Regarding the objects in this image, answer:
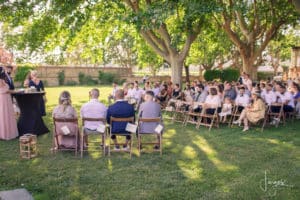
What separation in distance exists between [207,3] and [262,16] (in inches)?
296

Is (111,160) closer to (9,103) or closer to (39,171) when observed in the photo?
(39,171)

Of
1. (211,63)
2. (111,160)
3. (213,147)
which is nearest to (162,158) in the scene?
(111,160)

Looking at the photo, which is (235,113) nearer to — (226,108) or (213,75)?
(226,108)

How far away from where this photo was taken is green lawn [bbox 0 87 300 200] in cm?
555

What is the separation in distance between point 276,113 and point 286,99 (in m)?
1.06

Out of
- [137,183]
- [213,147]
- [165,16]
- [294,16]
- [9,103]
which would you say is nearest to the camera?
[137,183]

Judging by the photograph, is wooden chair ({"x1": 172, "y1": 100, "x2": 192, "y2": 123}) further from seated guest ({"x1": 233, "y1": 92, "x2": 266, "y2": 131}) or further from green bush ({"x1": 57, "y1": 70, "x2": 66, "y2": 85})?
green bush ({"x1": 57, "y1": 70, "x2": 66, "y2": 85})

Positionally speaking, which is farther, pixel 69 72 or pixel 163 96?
pixel 69 72

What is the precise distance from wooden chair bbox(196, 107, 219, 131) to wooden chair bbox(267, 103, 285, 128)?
1.69 meters

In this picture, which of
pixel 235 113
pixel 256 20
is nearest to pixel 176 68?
pixel 256 20

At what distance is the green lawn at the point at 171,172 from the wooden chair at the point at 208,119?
5.07ft

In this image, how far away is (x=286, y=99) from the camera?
11.9m

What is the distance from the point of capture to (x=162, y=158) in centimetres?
757

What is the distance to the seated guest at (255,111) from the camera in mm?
10570
